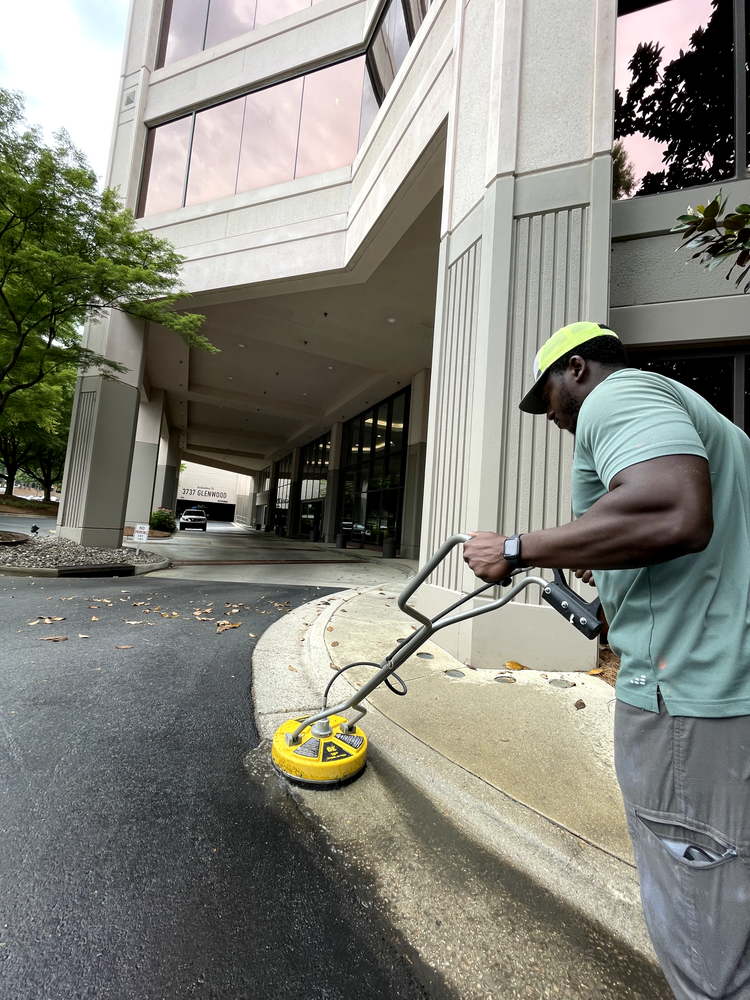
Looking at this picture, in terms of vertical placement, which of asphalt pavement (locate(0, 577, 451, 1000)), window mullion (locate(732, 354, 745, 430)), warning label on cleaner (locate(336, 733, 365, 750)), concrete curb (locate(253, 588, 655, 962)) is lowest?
asphalt pavement (locate(0, 577, 451, 1000))

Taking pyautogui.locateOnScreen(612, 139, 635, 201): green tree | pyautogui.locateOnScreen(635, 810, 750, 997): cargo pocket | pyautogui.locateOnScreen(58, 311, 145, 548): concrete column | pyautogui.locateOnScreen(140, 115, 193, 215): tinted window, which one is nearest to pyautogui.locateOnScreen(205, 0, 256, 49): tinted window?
pyautogui.locateOnScreen(140, 115, 193, 215): tinted window

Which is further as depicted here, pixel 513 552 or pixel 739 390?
pixel 739 390

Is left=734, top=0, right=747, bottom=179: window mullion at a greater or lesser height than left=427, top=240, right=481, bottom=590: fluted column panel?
greater

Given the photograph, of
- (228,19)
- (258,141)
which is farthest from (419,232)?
(228,19)

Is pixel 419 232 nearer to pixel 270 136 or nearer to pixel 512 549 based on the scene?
pixel 270 136

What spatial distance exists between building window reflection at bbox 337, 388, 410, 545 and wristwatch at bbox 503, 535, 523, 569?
18296 mm

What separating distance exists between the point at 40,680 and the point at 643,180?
7.60m

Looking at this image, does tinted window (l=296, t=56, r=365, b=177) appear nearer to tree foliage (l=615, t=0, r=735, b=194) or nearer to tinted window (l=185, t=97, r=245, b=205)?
tinted window (l=185, t=97, r=245, b=205)

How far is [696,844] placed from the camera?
3.35ft

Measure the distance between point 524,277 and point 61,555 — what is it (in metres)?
10.4

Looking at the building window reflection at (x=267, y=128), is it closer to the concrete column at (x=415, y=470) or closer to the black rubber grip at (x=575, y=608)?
the concrete column at (x=415, y=470)

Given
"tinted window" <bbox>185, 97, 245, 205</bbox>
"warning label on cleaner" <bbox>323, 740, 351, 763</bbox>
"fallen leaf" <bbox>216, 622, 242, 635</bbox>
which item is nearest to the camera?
"warning label on cleaner" <bbox>323, 740, 351, 763</bbox>

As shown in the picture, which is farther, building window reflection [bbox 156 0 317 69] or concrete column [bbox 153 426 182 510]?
concrete column [bbox 153 426 182 510]

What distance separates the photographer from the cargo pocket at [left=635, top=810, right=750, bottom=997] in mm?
964
